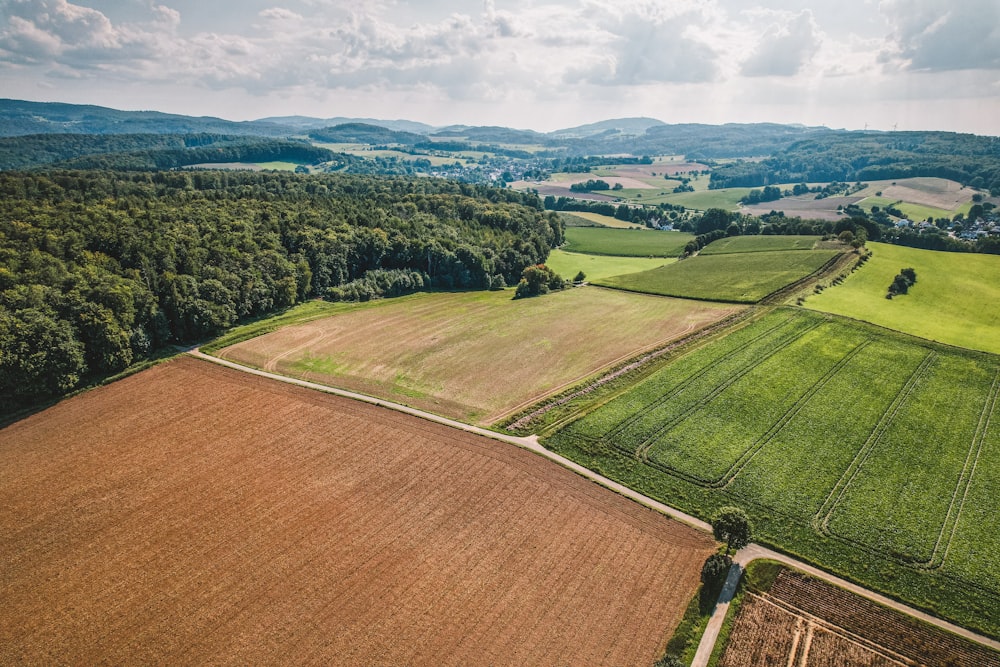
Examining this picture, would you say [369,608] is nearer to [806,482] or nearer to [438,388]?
[438,388]

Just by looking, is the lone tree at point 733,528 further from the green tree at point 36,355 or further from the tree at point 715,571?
the green tree at point 36,355

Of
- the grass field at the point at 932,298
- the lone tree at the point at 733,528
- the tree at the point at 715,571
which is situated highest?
the grass field at the point at 932,298

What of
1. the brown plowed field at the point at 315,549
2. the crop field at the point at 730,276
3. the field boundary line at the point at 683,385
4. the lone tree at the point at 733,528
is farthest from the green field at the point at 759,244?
the lone tree at the point at 733,528

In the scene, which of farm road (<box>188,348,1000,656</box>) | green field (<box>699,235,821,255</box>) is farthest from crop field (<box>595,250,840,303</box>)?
farm road (<box>188,348,1000,656</box>)

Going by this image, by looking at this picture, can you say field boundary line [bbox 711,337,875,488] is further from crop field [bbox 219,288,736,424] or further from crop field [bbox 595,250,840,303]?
crop field [bbox 595,250,840,303]

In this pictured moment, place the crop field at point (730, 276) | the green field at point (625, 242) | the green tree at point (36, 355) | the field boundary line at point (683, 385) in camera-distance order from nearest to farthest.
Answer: the field boundary line at point (683, 385) → the green tree at point (36, 355) → the crop field at point (730, 276) → the green field at point (625, 242)

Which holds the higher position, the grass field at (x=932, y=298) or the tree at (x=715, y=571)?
the grass field at (x=932, y=298)
